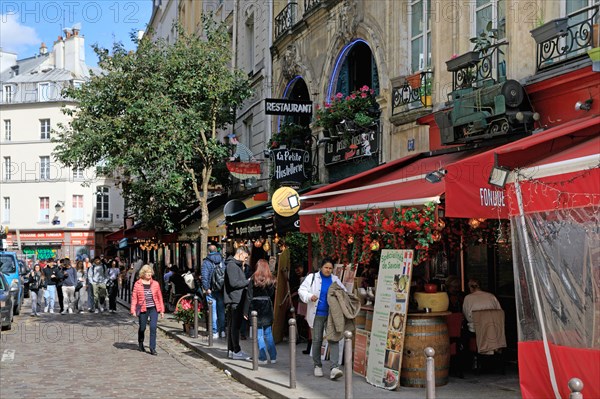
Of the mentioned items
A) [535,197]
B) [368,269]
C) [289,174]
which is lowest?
[368,269]

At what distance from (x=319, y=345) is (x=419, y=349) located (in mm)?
1562

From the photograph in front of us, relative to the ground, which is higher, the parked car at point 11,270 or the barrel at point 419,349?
the parked car at point 11,270

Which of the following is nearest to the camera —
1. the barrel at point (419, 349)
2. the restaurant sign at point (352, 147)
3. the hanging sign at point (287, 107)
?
the barrel at point (419, 349)

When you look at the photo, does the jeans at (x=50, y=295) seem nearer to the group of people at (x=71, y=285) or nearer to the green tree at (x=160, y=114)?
the group of people at (x=71, y=285)

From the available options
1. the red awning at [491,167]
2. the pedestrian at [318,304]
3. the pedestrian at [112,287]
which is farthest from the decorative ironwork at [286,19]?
the red awning at [491,167]

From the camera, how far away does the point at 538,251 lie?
24.5 ft

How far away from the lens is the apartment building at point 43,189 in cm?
5731

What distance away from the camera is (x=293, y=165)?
19016mm

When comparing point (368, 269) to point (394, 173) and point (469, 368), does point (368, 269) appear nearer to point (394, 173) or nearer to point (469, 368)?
point (394, 173)

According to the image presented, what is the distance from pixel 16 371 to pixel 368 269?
5647 millimetres

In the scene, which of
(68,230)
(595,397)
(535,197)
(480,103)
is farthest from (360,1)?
(68,230)

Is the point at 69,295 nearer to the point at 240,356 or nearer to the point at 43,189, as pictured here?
the point at 240,356

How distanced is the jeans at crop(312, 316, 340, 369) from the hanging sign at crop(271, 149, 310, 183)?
28.2 feet

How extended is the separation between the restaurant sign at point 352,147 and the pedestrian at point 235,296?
4.27 meters
